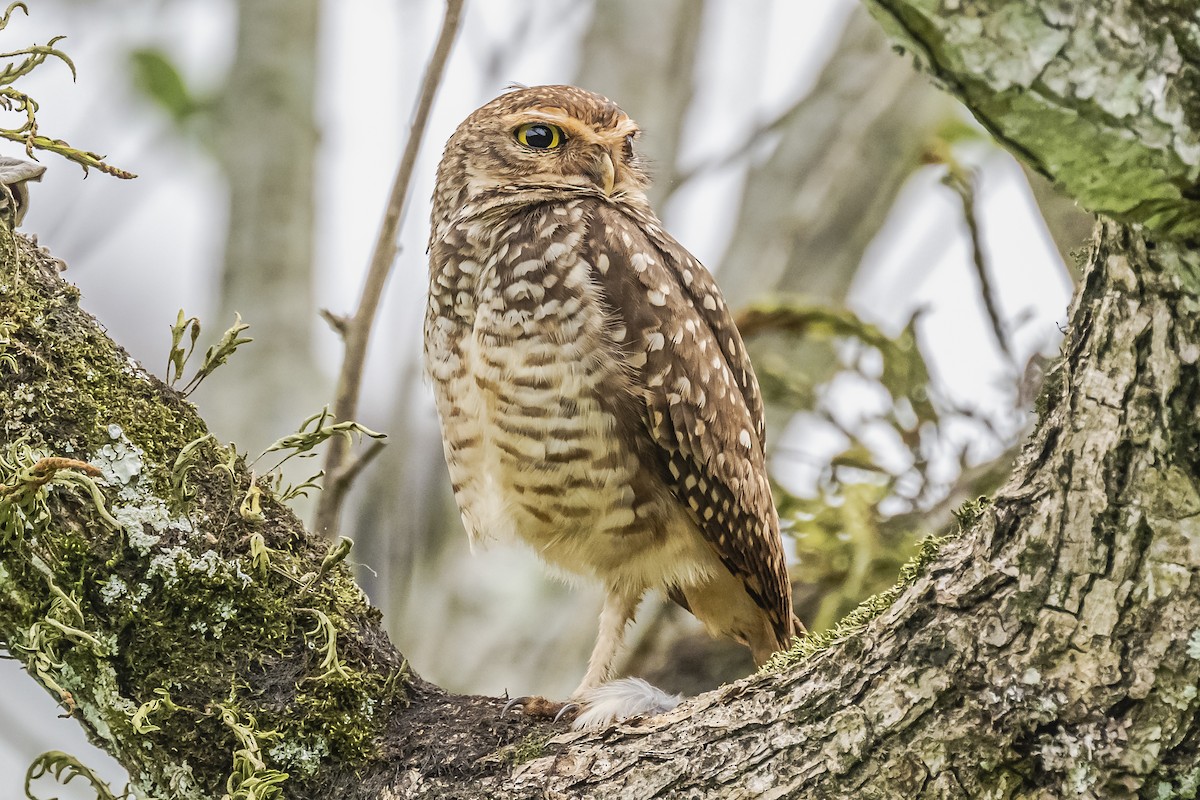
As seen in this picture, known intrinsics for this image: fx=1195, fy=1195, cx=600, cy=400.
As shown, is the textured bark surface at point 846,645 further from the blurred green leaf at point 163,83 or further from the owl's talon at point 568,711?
the blurred green leaf at point 163,83

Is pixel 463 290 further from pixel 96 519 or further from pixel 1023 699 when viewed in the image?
pixel 1023 699

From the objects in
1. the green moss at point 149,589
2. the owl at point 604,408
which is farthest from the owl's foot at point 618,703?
the owl at point 604,408

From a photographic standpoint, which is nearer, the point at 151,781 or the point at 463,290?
the point at 151,781

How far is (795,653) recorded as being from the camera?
2254 millimetres

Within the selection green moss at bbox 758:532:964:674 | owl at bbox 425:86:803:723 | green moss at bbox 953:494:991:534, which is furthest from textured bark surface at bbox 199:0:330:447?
green moss at bbox 953:494:991:534

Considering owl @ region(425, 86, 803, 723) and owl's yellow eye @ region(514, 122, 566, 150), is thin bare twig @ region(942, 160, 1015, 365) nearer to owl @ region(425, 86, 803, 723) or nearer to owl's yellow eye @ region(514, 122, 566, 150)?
owl @ region(425, 86, 803, 723)

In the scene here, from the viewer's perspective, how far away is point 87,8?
20.2 feet

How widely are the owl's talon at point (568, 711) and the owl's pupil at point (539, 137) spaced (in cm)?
198

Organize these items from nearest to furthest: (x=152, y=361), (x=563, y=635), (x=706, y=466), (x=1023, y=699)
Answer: (x=1023, y=699), (x=706, y=466), (x=563, y=635), (x=152, y=361)

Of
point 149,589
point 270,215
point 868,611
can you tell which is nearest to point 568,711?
point 868,611

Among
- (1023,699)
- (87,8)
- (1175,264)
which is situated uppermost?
(87,8)

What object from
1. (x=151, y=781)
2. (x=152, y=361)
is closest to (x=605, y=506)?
(x=151, y=781)

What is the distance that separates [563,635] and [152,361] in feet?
11.6

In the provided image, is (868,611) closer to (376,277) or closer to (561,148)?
(376,277)
